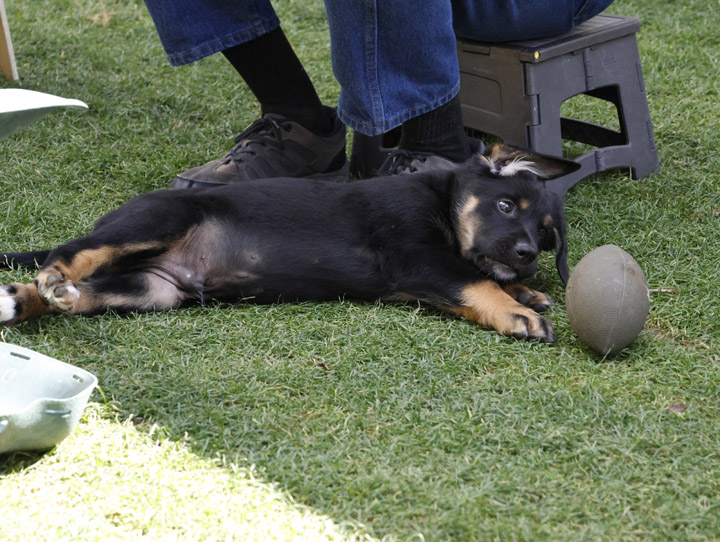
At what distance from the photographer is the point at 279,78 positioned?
13.9ft

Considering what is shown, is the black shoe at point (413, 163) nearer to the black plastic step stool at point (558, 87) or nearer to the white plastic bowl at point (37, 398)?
the black plastic step stool at point (558, 87)

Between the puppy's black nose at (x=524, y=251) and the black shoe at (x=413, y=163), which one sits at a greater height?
→ the black shoe at (x=413, y=163)

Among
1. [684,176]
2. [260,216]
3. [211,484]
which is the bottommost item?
[684,176]

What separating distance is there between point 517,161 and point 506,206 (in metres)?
0.26

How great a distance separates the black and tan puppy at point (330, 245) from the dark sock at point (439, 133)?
1.58ft

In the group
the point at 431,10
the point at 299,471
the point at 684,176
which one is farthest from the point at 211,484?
the point at 684,176

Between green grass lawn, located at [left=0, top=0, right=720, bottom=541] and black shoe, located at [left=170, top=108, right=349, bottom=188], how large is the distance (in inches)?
18.6

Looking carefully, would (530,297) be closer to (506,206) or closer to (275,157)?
(506,206)

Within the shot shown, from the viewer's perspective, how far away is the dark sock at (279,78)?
421cm

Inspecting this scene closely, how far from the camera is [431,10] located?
11.4ft

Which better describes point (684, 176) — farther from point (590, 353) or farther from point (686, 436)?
point (686, 436)

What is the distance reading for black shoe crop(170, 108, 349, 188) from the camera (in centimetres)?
407

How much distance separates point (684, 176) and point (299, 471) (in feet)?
10.0

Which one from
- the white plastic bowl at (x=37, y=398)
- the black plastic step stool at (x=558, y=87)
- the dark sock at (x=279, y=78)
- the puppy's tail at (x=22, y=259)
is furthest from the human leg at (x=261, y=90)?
the white plastic bowl at (x=37, y=398)
